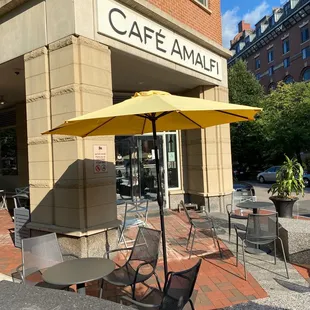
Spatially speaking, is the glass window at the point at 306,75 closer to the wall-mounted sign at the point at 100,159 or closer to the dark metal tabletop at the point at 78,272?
the wall-mounted sign at the point at 100,159

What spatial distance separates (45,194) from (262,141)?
25071 millimetres

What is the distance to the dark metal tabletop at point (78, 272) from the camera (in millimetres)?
2934

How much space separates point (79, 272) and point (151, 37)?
16.8 ft

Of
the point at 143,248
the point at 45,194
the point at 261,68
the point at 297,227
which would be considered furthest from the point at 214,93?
the point at 261,68

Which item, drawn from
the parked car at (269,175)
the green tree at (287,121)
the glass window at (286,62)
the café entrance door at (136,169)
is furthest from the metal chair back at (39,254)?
the glass window at (286,62)

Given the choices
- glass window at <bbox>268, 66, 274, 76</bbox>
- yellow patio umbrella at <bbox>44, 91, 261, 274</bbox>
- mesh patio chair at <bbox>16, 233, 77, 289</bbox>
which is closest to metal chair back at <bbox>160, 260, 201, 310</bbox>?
yellow patio umbrella at <bbox>44, 91, 261, 274</bbox>

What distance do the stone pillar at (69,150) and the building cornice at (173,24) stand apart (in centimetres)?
131

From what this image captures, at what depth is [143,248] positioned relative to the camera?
13.1 ft

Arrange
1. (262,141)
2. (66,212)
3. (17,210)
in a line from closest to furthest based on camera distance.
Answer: (66,212), (17,210), (262,141)

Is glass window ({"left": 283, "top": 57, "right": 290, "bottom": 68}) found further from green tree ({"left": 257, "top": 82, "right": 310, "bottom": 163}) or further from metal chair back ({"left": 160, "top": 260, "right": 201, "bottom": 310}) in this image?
metal chair back ({"left": 160, "top": 260, "right": 201, "bottom": 310})

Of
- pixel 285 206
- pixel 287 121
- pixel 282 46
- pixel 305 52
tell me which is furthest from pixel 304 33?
pixel 285 206

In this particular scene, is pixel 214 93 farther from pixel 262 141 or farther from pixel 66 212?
pixel 262 141

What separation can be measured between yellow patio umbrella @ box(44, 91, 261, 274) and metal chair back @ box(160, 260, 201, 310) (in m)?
0.98

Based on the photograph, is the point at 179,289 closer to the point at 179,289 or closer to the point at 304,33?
the point at 179,289
